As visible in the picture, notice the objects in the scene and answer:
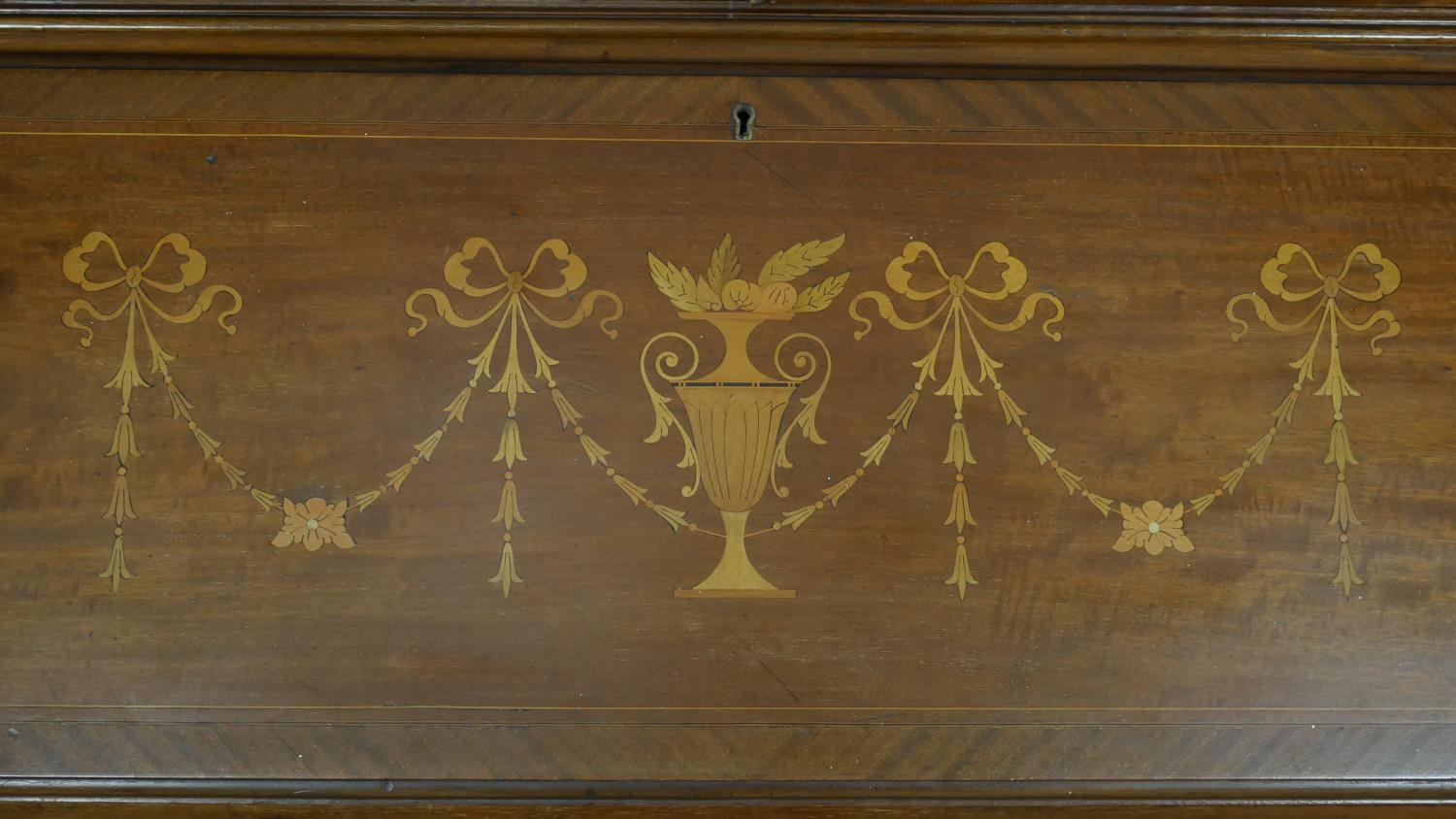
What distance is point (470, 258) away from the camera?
1.22 m

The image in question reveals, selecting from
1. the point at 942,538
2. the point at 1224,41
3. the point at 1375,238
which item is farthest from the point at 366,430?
the point at 1375,238

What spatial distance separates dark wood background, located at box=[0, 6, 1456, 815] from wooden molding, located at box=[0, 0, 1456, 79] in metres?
0.02

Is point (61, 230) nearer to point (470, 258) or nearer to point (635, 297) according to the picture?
point (470, 258)

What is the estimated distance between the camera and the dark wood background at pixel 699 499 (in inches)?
46.3

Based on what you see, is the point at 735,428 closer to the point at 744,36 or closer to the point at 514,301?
the point at 514,301

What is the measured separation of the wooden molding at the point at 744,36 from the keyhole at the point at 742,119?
43mm

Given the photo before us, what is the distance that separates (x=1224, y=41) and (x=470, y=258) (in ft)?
2.79

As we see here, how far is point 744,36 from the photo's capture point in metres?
1.21

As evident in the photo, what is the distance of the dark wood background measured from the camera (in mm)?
1177

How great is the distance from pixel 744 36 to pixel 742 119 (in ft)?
0.29

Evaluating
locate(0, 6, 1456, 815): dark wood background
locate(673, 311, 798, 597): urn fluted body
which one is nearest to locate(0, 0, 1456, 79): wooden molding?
locate(0, 6, 1456, 815): dark wood background

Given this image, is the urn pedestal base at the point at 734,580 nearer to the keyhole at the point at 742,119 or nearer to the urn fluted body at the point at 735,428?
the urn fluted body at the point at 735,428

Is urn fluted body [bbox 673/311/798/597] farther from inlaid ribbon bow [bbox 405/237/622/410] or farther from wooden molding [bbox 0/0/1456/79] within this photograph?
wooden molding [bbox 0/0/1456/79]

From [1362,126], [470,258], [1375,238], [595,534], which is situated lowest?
[595,534]
